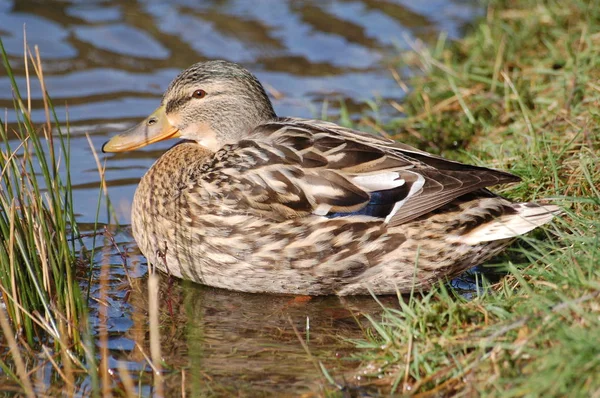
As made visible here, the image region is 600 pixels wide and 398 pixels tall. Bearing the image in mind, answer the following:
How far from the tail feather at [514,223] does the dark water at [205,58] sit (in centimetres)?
72

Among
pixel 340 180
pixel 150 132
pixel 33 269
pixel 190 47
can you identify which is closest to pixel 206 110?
pixel 150 132

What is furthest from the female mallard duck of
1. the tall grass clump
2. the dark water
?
the tall grass clump

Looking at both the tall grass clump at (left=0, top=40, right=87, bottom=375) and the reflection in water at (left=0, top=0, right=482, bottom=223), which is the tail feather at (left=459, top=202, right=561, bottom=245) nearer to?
the tall grass clump at (left=0, top=40, right=87, bottom=375)

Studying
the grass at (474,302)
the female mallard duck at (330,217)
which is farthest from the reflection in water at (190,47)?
the grass at (474,302)

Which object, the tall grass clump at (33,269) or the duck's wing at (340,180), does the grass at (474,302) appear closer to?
the tall grass clump at (33,269)

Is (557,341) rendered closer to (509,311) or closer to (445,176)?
(509,311)

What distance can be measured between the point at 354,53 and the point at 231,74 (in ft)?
14.3

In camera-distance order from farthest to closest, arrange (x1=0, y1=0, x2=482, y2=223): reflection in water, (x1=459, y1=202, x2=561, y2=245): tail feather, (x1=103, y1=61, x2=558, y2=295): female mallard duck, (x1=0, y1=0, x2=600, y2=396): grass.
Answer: (x1=0, y1=0, x2=482, y2=223): reflection in water → (x1=103, y1=61, x2=558, y2=295): female mallard duck → (x1=459, y1=202, x2=561, y2=245): tail feather → (x1=0, y1=0, x2=600, y2=396): grass

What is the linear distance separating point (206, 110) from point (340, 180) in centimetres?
129

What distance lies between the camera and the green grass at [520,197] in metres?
3.73

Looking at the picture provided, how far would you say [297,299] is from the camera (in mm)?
5430

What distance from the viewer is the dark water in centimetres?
454

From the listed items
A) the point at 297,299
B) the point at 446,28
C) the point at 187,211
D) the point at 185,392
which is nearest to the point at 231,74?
the point at 187,211

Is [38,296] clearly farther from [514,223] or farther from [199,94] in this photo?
[514,223]
